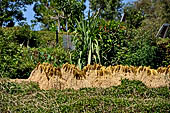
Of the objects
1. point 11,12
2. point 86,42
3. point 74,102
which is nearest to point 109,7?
point 11,12

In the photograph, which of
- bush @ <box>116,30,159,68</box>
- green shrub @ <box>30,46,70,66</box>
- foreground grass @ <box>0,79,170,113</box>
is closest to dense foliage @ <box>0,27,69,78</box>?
green shrub @ <box>30,46,70,66</box>

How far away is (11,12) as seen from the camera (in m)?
27.4

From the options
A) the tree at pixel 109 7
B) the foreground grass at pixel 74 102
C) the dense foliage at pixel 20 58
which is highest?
the tree at pixel 109 7

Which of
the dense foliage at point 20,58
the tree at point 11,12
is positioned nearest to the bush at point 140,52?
the dense foliage at point 20,58

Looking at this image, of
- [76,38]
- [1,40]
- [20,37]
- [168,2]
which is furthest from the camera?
[168,2]

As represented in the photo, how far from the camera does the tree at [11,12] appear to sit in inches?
1026

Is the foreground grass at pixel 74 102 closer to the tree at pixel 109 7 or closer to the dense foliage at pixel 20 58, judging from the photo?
the dense foliage at pixel 20 58

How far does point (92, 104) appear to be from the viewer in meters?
3.32

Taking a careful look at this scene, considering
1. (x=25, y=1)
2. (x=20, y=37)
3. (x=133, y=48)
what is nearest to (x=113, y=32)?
(x=133, y=48)

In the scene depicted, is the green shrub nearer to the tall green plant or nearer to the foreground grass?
the tall green plant

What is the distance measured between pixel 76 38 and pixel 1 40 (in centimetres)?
200

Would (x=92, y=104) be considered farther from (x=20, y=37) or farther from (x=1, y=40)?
(x=20, y=37)

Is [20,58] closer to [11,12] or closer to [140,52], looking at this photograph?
[140,52]

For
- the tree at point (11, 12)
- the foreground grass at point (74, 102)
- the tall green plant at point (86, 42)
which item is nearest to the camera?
the foreground grass at point (74, 102)
